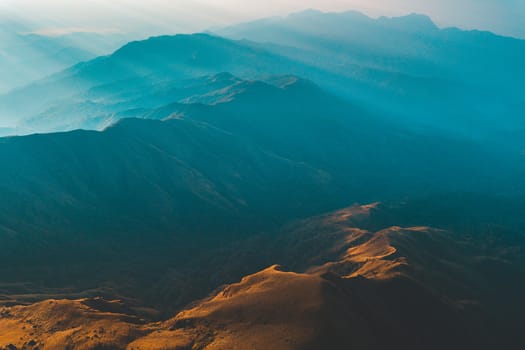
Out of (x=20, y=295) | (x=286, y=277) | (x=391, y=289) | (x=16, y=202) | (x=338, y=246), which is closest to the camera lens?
(x=286, y=277)

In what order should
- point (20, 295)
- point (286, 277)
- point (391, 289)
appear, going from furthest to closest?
point (20, 295), point (391, 289), point (286, 277)

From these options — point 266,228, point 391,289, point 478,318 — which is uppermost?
point 391,289

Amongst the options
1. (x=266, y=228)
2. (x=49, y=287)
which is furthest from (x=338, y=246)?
(x=49, y=287)

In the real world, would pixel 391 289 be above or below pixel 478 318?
above

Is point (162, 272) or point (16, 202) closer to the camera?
point (162, 272)

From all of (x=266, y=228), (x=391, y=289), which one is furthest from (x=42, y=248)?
(x=391, y=289)

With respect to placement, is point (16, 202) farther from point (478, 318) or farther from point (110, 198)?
point (478, 318)

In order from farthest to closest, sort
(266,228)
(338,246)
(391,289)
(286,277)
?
(266,228)
(338,246)
(391,289)
(286,277)

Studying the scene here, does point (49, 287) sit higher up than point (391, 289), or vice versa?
point (391, 289)

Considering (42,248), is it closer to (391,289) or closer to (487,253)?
(391,289)
